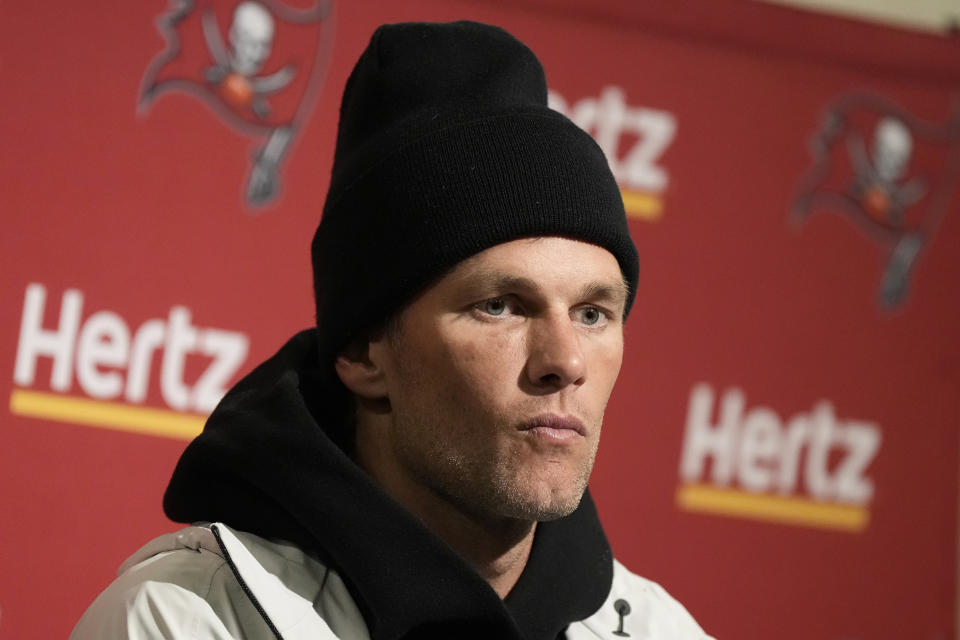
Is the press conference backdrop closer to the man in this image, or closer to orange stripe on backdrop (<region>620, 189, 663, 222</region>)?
orange stripe on backdrop (<region>620, 189, 663, 222</region>)

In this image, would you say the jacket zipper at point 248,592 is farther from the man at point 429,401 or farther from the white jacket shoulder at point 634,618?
the white jacket shoulder at point 634,618

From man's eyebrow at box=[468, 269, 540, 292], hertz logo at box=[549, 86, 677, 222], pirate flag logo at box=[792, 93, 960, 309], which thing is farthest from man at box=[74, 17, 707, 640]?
pirate flag logo at box=[792, 93, 960, 309]

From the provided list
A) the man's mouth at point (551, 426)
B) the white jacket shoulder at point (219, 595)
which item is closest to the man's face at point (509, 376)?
the man's mouth at point (551, 426)

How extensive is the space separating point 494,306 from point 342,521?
240 mm

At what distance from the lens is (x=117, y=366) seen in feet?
6.01

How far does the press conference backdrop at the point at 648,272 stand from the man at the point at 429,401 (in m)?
0.53

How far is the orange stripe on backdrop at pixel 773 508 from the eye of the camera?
6.98ft

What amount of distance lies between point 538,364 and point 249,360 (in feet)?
2.57

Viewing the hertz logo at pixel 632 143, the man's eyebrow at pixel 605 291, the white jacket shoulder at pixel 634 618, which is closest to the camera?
the man's eyebrow at pixel 605 291

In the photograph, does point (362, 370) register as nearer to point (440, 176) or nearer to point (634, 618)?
point (440, 176)

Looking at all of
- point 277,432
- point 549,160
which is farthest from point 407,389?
point 549,160

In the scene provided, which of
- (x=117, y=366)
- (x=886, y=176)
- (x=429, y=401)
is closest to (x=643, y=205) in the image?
(x=886, y=176)

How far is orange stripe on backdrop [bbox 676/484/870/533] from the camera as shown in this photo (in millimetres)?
2127

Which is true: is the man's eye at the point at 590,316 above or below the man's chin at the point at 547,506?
above
